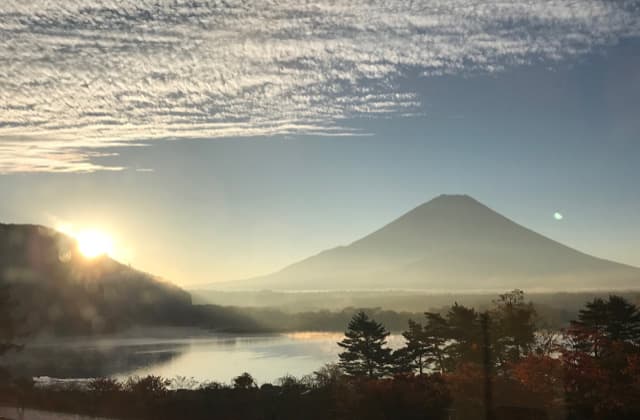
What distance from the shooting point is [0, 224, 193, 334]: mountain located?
159250 mm

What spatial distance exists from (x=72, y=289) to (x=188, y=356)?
62.4 metres

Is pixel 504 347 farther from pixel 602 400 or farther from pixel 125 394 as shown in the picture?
pixel 125 394

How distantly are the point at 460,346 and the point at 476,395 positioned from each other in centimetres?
1889

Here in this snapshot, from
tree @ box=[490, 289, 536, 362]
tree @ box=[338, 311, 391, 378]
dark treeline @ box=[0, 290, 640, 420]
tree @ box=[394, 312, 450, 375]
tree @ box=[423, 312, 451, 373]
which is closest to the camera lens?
dark treeline @ box=[0, 290, 640, 420]

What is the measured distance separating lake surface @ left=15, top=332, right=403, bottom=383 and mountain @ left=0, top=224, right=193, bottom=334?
7836 mm

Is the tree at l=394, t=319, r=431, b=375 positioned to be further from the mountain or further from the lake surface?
the mountain

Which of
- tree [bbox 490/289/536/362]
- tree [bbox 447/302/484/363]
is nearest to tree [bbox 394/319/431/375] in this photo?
tree [bbox 447/302/484/363]

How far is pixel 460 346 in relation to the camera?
4506cm

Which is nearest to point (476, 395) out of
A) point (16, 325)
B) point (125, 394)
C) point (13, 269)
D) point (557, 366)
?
point (557, 366)

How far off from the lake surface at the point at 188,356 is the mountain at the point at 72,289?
784 centimetres

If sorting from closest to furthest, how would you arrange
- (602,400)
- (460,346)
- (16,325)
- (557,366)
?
(602,400) < (557,366) < (16,325) < (460,346)

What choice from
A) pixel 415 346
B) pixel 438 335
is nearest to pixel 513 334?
pixel 438 335

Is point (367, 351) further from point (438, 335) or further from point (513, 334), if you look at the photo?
point (513, 334)

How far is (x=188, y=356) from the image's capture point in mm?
118688
